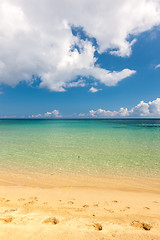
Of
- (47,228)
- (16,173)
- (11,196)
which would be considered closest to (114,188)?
(47,228)

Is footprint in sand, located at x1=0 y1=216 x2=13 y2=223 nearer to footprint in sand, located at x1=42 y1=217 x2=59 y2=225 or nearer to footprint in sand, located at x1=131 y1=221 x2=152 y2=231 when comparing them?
footprint in sand, located at x1=42 y1=217 x2=59 y2=225

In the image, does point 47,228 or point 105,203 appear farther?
point 105,203

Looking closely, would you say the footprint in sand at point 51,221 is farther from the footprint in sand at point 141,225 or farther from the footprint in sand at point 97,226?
the footprint in sand at point 141,225

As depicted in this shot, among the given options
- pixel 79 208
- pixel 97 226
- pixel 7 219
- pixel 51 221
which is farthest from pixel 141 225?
pixel 7 219

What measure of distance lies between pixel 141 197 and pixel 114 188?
172cm

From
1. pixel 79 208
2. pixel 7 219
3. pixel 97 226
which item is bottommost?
pixel 79 208

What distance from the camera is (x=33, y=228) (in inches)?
181

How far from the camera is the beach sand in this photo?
4.45 meters

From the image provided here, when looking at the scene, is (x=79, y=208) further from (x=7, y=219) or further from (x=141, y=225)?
(x=7, y=219)

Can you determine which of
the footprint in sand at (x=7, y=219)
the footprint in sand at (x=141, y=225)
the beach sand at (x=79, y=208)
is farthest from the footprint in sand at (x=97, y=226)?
the footprint in sand at (x=7, y=219)

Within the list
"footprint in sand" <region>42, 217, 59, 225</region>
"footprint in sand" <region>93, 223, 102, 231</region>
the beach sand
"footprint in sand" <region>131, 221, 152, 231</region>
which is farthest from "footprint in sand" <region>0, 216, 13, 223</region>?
"footprint in sand" <region>131, 221, 152, 231</region>

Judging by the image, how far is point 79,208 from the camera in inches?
239

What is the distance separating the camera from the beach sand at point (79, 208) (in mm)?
4445

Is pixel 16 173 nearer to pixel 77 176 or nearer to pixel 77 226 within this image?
pixel 77 176
